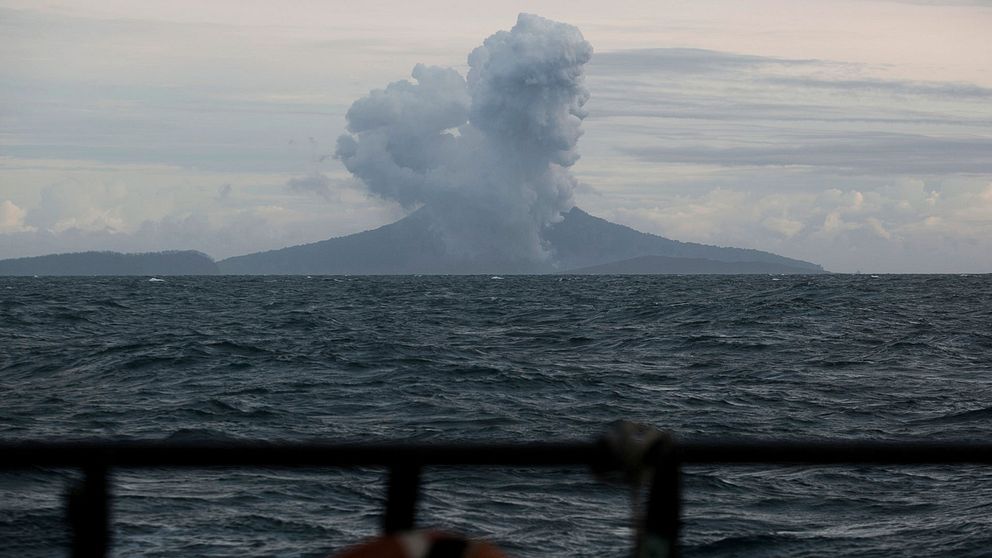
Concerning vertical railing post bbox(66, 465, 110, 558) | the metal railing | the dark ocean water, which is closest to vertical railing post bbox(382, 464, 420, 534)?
the metal railing

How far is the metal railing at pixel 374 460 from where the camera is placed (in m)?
2.71

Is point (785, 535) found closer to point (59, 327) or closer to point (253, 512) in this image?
point (253, 512)

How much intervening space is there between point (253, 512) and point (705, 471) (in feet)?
16.7

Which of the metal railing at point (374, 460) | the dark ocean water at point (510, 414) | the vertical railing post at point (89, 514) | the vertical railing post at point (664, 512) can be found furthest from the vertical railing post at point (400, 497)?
the dark ocean water at point (510, 414)

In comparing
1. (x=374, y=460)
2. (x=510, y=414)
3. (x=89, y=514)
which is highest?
(x=374, y=460)

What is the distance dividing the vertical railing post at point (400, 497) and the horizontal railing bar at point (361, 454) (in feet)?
0.09

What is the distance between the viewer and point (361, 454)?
2729 millimetres

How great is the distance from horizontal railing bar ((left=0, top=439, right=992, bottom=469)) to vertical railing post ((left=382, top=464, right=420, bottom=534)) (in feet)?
0.09

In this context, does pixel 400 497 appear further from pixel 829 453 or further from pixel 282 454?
pixel 829 453

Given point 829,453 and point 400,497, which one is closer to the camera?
point 400,497

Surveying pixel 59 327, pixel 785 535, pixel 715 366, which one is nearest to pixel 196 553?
pixel 785 535

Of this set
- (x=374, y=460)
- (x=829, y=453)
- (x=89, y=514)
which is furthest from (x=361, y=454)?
(x=829, y=453)

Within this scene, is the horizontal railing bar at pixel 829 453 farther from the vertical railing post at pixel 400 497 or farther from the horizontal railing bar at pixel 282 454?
the vertical railing post at pixel 400 497

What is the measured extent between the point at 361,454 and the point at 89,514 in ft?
2.20
